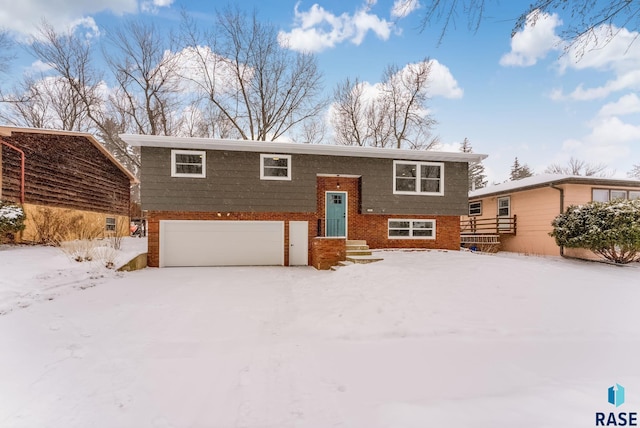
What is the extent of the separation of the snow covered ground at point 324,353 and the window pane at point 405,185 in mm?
5710

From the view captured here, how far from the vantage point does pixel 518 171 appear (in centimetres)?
4366

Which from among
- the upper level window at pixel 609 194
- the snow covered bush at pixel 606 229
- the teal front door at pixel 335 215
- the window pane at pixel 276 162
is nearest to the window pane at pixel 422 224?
the teal front door at pixel 335 215

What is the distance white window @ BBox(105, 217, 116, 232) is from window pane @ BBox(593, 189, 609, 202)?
25.5 metres

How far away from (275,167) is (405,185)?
545 centimetres

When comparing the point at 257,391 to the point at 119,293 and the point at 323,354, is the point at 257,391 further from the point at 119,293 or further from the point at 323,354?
the point at 119,293

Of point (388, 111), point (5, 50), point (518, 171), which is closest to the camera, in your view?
point (5, 50)

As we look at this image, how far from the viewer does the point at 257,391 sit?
2623 mm

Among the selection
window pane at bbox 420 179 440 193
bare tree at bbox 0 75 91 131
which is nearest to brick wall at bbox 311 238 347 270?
window pane at bbox 420 179 440 193

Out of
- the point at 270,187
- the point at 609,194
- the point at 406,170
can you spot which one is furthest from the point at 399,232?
the point at 609,194

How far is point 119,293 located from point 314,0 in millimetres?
8257

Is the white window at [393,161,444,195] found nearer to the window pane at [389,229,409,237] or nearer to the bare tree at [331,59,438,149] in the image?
the window pane at [389,229,409,237]

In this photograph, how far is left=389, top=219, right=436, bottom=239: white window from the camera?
1170 cm

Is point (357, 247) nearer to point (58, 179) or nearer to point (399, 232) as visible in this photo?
point (399, 232)

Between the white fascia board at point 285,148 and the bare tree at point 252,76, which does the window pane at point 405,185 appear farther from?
the bare tree at point 252,76
